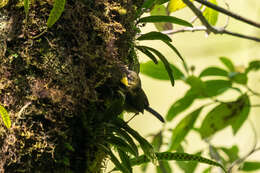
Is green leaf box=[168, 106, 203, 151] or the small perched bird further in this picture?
green leaf box=[168, 106, 203, 151]

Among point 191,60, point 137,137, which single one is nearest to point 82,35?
point 137,137

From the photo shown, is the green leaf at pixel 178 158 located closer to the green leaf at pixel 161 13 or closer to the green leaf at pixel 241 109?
the green leaf at pixel 161 13

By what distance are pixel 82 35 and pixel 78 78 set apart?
0.12 meters

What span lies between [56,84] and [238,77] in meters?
1.38

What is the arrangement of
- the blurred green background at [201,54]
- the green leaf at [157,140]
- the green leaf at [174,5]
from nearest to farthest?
the green leaf at [174,5] → the green leaf at [157,140] → the blurred green background at [201,54]

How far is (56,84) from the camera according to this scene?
1.08m

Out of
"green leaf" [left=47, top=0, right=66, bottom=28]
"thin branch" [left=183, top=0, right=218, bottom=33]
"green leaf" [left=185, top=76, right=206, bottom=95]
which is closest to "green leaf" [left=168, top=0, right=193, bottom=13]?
"thin branch" [left=183, top=0, right=218, bottom=33]

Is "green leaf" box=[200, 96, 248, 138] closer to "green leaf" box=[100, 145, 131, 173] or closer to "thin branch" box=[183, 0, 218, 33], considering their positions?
"thin branch" box=[183, 0, 218, 33]

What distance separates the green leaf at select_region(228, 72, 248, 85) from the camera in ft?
7.25

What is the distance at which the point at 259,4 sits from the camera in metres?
4.14

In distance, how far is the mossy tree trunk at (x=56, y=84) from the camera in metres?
1.04

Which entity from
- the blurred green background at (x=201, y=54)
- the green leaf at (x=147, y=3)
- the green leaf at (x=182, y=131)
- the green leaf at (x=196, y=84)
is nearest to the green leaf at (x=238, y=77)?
the green leaf at (x=196, y=84)

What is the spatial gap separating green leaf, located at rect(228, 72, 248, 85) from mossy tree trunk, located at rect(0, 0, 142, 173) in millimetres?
1164

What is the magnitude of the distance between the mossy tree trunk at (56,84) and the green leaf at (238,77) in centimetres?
116
